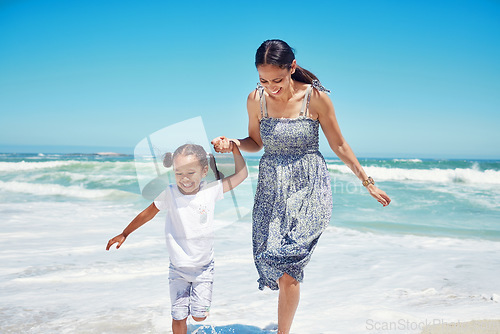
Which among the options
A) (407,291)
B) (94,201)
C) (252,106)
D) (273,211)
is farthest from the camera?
(94,201)

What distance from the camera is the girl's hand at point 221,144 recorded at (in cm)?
231

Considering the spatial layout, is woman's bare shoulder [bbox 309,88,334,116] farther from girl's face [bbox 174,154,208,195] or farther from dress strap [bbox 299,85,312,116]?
girl's face [bbox 174,154,208,195]

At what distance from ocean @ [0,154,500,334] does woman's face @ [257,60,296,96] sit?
30.3 inches

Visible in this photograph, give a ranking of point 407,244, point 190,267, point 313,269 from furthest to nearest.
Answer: point 407,244
point 313,269
point 190,267

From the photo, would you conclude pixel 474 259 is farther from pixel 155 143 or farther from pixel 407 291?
pixel 155 143

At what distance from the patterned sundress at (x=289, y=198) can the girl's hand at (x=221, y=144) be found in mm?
310

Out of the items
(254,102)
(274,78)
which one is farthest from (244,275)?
(274,78)

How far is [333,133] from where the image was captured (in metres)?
2.53

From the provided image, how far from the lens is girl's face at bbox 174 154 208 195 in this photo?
230cm

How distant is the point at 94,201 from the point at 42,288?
7.36m

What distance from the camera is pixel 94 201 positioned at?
1076 cm

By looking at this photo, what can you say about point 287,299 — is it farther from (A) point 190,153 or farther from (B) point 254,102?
(B) point 254,102

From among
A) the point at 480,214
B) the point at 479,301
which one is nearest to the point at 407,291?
the point at 479,301

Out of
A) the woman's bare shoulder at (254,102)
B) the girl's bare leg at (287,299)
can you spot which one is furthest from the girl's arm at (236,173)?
the girl's bare leg at (287,299)
